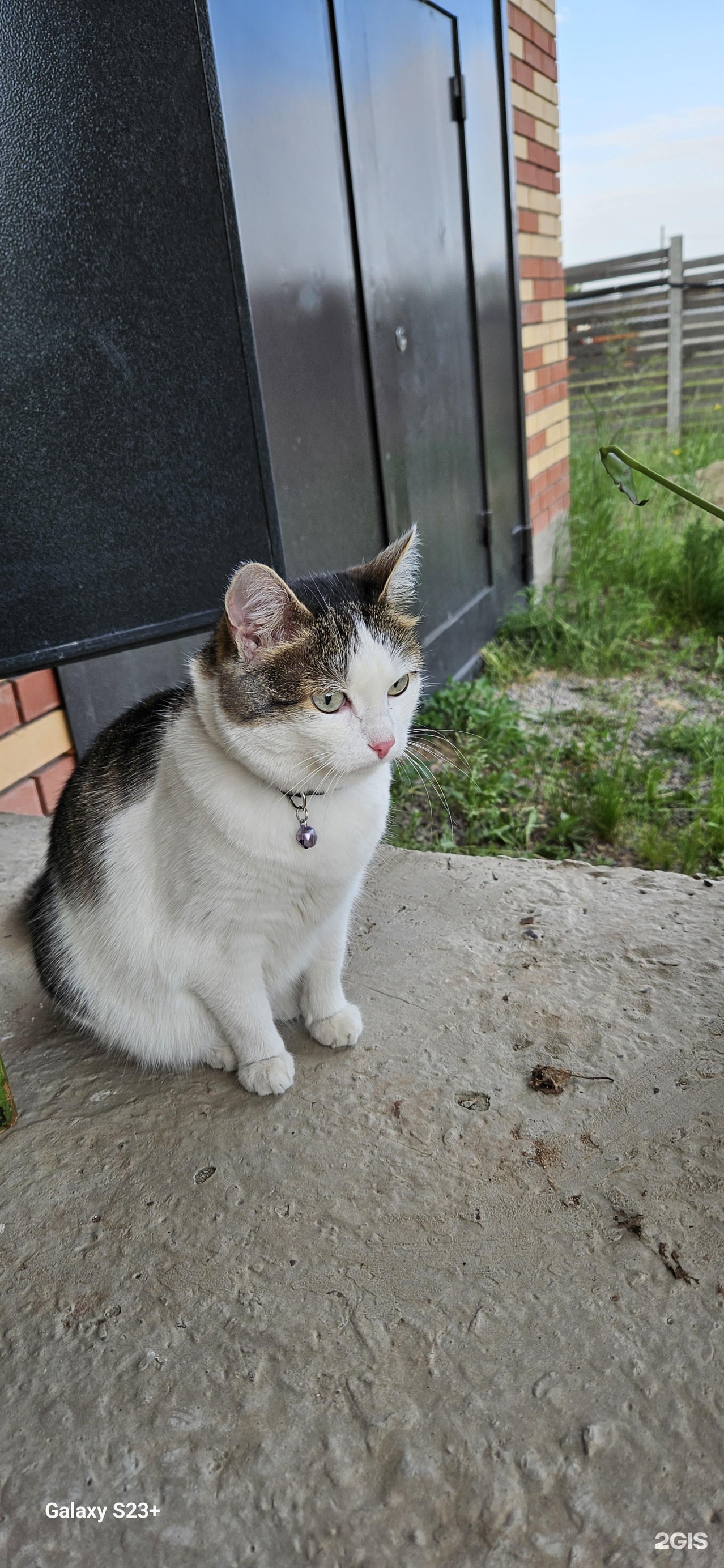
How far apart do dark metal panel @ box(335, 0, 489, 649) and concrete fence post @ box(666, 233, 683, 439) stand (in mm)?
4143

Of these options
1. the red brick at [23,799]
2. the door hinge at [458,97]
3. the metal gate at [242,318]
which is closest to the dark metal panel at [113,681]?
the metal gate at [242,318]

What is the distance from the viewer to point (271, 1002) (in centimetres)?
159

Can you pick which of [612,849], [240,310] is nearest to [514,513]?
[612,849]

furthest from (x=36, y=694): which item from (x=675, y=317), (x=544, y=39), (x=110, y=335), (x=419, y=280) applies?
(x=675, y=317)

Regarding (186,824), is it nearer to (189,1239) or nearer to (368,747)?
(368,747)

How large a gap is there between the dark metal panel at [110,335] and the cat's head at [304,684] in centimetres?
34

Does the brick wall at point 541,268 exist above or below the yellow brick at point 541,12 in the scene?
below

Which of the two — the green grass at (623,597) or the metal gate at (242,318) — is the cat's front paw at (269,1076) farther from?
the green grass at (623,597)

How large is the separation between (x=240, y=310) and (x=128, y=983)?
112 centimetres

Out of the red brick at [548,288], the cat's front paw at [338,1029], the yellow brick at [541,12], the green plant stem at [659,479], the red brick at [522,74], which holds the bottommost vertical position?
the cat's front paw at [338,1029]

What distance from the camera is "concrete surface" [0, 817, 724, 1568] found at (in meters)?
0.88

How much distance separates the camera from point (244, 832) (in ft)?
4.25

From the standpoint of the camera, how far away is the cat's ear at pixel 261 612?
3.96ft

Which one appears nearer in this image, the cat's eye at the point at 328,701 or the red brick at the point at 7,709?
the cat's eye at the point at 328,701
